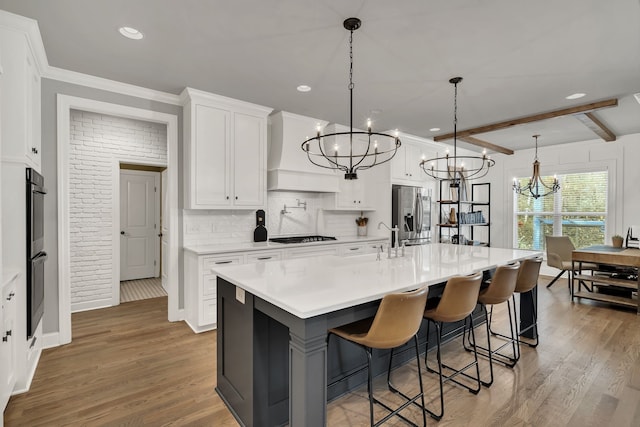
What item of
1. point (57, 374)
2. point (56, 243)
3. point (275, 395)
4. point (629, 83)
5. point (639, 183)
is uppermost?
point (629, 83)

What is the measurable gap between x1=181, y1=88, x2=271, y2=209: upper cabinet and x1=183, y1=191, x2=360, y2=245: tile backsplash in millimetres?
319

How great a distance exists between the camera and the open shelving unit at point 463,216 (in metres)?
5.82

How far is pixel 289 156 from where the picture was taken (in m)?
4.38

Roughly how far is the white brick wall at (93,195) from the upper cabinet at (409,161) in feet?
13.1

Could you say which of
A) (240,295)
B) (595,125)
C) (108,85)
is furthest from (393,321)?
(595,125)

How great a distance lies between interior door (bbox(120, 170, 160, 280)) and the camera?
18.7 ft

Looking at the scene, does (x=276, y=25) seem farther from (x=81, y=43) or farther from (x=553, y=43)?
(x=553, y=43)

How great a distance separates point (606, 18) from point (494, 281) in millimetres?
1988

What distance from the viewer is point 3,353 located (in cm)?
187

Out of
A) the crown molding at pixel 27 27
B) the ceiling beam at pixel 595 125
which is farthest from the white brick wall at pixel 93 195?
the ceiling beam at pixel 595 125

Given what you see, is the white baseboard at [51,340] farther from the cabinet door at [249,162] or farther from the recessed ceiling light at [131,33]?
the recessed ceiling light at [131,33]

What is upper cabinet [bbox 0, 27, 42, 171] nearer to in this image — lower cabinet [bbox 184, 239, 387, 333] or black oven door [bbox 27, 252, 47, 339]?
black oven door [bbox 27, 252, 47, 339]

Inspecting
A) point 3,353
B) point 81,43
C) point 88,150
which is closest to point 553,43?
point 81,43

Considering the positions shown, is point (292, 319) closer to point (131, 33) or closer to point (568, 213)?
point (131, 33)
